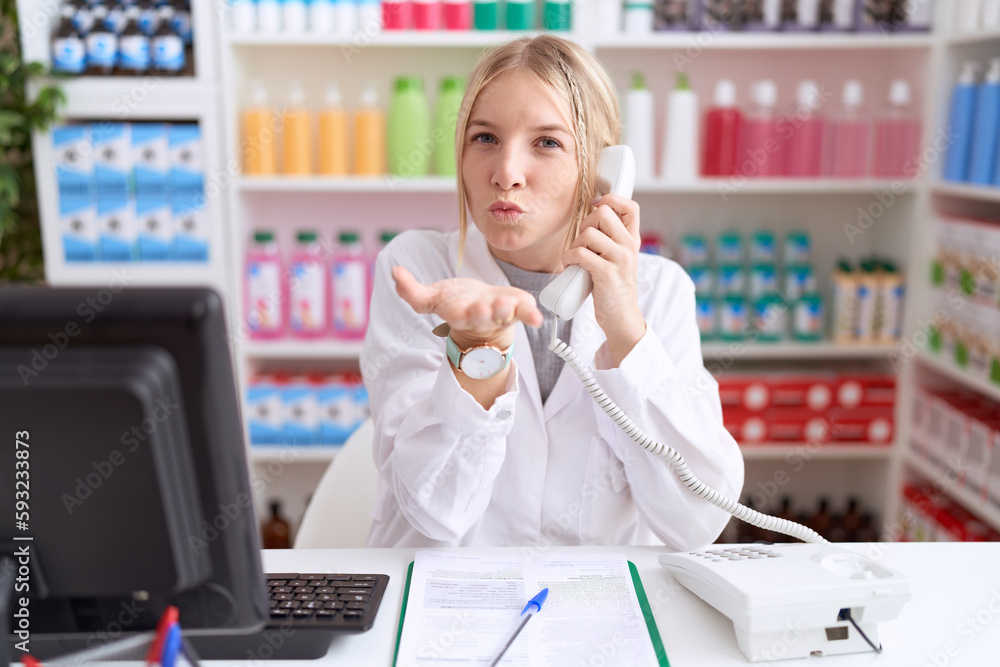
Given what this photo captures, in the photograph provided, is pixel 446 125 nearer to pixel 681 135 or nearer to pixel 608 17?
pixel 608 17

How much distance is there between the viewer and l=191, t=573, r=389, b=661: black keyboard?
79 cm

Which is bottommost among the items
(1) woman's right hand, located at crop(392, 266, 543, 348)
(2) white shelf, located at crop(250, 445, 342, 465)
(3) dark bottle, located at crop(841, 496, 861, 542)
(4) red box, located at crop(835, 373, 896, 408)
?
(3) dark bottle, located at crop(841, 496, 861, 542)

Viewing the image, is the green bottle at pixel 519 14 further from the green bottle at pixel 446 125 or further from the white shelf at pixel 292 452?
the white shelf at pixel 292 452

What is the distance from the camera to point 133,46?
7.43 feet

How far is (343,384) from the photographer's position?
2543 millimetres

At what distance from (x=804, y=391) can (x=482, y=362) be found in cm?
190

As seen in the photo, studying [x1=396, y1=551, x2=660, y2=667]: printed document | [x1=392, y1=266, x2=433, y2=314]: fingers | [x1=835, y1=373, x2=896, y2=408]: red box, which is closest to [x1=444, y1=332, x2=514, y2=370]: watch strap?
[x1=392, y1=266, x2=433, y2=314]: fingers

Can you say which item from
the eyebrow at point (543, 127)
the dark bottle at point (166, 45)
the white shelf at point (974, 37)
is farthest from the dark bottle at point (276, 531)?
the white shelf at point (974, 37)

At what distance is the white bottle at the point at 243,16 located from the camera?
2311mm

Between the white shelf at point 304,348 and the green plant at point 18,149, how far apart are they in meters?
0.74

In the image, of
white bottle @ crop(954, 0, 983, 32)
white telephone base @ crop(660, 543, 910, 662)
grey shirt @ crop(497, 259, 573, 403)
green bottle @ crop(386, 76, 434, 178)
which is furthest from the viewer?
green bottle @ crop(386, 76, 434, 178)

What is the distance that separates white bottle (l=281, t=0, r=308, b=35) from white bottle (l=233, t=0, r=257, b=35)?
88 millimetres

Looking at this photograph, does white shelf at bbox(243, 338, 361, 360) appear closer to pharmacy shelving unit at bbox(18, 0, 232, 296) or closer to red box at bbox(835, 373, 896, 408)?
pharmacy shelving unit at bbox(18, 0, 232, 296)

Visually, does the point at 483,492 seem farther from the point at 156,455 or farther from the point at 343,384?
the point at 343,384
